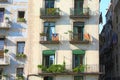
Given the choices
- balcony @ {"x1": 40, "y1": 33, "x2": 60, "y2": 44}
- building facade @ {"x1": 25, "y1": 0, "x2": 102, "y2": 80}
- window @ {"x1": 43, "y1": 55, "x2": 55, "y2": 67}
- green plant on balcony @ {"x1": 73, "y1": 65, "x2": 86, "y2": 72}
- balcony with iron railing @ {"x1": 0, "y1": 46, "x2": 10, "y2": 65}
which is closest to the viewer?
green plant on balcony @ {"x1": 73, "y1": 65, "x2": 86, "y2": 72}

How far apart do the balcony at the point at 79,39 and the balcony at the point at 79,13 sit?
2.22m

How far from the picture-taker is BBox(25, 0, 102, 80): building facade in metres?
49.6

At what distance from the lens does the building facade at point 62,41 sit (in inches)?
1951

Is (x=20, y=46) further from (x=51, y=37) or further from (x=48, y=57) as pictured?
(x=51, y=37)

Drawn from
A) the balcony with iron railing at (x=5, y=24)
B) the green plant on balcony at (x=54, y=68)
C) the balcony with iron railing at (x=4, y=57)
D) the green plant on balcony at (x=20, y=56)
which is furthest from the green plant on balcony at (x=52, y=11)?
Result: the balcony with iron railing at (x=4, y=57)

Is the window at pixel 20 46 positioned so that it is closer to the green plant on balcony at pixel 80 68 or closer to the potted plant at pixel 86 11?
the green plant on balcony at pixel 80 68

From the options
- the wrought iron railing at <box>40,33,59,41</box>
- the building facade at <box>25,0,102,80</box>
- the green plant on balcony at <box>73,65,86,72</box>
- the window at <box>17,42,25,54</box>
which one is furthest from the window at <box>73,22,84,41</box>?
the window at <box>17,42,25,54</box>

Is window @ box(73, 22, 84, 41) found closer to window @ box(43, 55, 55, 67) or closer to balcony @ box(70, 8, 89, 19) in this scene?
balcony @ box(70, 8, 89, 19)

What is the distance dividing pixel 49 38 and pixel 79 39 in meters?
3.65

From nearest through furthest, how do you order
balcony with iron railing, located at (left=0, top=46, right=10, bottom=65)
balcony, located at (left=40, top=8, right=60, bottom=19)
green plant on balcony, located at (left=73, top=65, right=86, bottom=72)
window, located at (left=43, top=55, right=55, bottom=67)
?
1. green plant on balcony, located at (left=73, top=65, right=86, bottom=72)
2. balcony with iron railing, located at (left=0, top=46, right=10, bottom=65)
3. window, located at (left=43, top=55, right=55, bottom=67)
4. balcony, located at (left=40, top=8, right=60, bottom=19)

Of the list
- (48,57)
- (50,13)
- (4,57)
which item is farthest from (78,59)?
(4,57)

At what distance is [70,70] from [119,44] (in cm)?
1188

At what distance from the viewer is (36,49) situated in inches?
1996

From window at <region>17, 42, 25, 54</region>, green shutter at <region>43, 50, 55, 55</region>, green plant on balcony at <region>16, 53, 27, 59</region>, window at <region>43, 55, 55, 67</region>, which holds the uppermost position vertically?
window at <region>17, 42, 25, 54</region>
